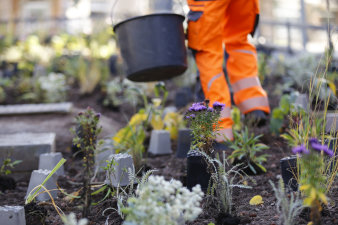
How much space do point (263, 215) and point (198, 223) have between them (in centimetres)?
26

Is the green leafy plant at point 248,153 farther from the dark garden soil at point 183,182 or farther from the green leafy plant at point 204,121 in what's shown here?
the green leafy plant at point 204,121

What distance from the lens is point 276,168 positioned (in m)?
2.37

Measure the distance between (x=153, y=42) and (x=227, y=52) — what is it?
0.63 m

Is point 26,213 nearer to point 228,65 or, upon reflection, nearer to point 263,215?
point 263,215

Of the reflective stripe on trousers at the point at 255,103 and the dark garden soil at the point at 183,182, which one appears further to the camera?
the reflective stripe on trousers at the point at 255,103

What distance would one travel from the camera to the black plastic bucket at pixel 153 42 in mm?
2854

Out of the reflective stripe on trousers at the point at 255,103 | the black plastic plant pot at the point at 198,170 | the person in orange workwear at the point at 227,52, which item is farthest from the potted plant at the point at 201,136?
the reflective stripe on trousers at the point at 255,103

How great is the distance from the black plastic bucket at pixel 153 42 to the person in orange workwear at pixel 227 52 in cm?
11

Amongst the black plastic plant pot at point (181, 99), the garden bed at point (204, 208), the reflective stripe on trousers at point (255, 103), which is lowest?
the garden bed at point (204, 208)

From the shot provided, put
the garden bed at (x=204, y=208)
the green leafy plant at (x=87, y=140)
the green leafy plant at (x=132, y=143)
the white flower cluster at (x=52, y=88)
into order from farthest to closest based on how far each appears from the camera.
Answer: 1. the white flower cluster at (x=52, y=88)
2. the green leafy plant at (x=132, y=143)
3. the garden bed at (x=204, y=208)
4. the green leafy plant at (x=87, y=140)

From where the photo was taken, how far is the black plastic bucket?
2854 millimetres

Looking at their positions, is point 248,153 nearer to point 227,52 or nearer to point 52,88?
point 227,52

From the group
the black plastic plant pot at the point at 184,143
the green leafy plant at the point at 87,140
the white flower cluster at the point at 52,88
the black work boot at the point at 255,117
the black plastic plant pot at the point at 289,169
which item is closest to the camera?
the green leafy plant at the point at 87,140

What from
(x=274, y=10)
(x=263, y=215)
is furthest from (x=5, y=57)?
(x=274, y=10)
